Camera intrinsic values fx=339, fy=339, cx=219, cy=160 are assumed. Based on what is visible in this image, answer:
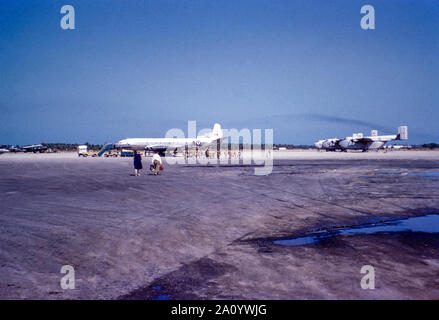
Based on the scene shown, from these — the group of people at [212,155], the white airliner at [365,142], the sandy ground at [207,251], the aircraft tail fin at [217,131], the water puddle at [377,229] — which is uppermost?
the aircraft tail fin at [217,131]

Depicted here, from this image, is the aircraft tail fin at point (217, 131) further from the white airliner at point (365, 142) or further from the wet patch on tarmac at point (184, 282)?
the wet patch on tarmac at point (184, 282)

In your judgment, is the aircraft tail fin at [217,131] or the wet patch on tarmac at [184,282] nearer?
the wet patch on tarmac at [184,282]

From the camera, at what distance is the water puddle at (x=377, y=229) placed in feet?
21.5

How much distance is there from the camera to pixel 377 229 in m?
7.48

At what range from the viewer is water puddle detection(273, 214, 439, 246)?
6.57 meters

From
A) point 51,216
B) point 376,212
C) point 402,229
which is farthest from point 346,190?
point 51,216

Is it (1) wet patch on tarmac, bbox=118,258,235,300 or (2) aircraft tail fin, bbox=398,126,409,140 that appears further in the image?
(2) aircraft tail fin, bbox=398,126,409,140

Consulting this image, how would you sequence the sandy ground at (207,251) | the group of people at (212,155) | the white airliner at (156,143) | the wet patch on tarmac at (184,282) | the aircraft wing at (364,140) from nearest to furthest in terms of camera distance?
the wet patch on tarmac at (184,282)
the sandy ground at (207,251)
the group of people at (212,155)
the white airliner at (156,143)
the aircraft wing at (364,140)

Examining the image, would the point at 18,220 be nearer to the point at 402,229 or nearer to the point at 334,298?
the point at 334,298

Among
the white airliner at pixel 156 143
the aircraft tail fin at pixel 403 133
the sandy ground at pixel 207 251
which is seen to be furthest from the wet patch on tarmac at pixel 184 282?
the aircraft tail fin at pixel 403 133

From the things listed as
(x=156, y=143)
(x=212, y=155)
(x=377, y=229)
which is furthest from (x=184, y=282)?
(x=156, y=143)

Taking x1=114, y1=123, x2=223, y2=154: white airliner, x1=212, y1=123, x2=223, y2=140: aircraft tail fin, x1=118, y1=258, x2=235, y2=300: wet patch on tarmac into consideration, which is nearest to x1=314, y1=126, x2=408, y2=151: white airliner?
x1=212, y1=123, x2=223, y2=140: aircraft tail fin

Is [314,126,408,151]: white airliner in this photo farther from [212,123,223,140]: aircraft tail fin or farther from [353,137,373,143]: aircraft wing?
[212,123,223,140]: aircraft tail fin

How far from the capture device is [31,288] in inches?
165
